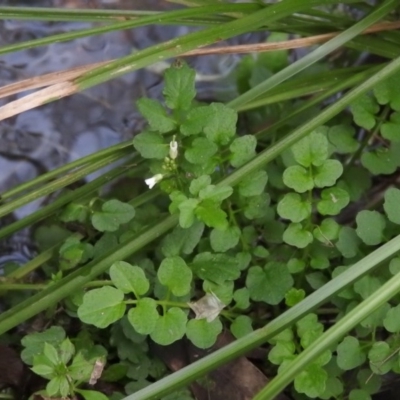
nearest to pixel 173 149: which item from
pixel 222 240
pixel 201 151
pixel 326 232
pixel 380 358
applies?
pixel 201 151

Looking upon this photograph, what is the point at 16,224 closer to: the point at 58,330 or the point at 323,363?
the point at 58,330

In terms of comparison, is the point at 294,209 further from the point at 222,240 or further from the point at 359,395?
the point at 359,395

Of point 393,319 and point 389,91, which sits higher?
point 389,91

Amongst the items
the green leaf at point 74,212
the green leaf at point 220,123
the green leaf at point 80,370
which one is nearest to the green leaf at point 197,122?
the green leaf at point 220,123

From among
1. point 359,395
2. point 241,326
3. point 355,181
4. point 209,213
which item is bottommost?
point 359,395

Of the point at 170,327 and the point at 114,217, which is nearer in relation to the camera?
the point at 170,327

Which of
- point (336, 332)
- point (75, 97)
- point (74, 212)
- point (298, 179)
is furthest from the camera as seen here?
point (75, 97)

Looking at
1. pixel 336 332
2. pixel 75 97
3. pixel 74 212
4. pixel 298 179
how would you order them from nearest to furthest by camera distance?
pixel 336 332 < pixel 298 179 < pixel 74 212 < pixel 75 97

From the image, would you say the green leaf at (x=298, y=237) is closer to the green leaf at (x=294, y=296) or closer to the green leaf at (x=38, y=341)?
Answer: the green leaf at (x=294, y=296)
